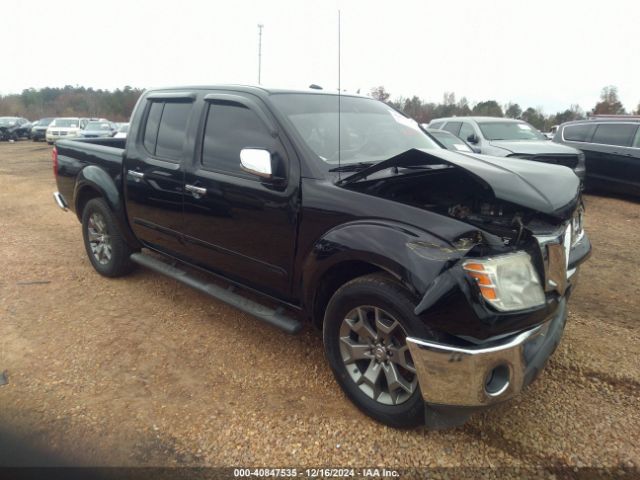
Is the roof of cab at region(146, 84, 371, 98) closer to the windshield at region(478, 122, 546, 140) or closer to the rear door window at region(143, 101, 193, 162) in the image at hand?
the rear door window at region(143, 101, 193, 162)

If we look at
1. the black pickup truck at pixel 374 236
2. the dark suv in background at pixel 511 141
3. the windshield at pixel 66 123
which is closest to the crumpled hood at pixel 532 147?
the dark suv in background at pixel 511 141

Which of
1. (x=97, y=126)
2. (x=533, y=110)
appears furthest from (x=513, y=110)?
(x=97, y=126)

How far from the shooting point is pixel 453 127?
10.4 meters

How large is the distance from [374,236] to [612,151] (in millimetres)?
9011

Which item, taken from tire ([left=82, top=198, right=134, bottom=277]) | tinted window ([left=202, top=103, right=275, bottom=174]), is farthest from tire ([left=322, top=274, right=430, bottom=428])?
tire ([left=82, top=198, right=134, bottom=277])

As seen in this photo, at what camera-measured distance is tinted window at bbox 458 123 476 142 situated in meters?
9.77

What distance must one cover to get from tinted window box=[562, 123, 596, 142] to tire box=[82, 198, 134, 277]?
9666 millimetres

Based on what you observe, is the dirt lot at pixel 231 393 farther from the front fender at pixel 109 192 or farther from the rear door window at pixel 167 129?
the rear door window at pixel 167 129

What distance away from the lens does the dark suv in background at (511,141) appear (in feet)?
27.2

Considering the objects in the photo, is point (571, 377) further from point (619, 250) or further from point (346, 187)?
point (619, 250)

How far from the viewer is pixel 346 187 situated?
267 centimetres

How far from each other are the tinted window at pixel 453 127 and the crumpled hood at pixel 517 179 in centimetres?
780

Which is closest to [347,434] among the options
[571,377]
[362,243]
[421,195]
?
[362,243]

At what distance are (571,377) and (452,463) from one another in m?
1.20
